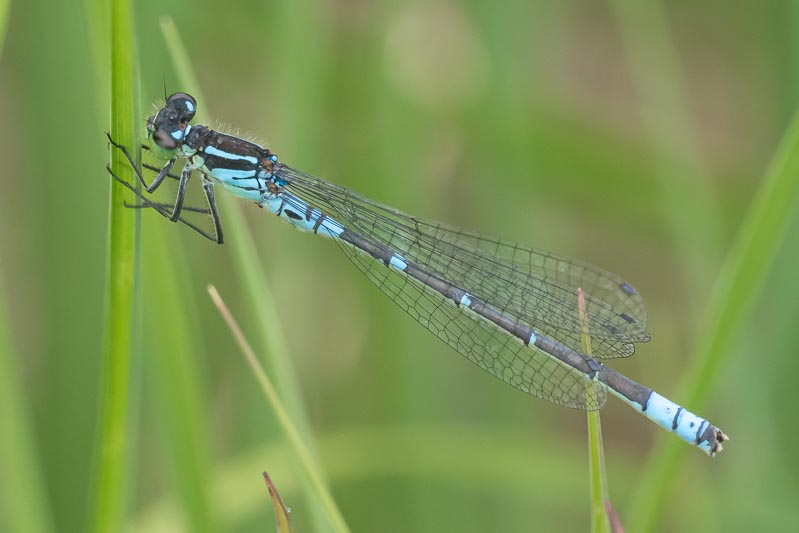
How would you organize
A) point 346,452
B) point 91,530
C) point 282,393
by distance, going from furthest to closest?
point 346,452
point 282,393
point 91,530

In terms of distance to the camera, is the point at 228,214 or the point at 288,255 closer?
the point at 228,214

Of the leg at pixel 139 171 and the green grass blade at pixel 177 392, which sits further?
the green grass blade at pixel 177 392

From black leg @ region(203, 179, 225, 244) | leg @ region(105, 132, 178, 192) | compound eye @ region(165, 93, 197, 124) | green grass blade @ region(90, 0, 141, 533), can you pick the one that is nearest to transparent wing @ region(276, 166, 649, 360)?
black leg @ region(203, 179, 225, 244)

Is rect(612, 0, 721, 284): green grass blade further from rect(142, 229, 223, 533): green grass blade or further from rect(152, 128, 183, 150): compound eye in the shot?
rect(142, 229, 223, 533): green grass blade

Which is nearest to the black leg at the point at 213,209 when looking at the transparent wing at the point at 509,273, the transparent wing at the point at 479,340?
the transparent wing at the point at 509,273

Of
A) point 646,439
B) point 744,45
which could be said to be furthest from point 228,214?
point 646,439

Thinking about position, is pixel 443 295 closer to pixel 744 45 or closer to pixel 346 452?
pixel 346 452

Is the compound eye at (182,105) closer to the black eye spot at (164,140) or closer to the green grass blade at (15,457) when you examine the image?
the black eye spot at (164,140)
